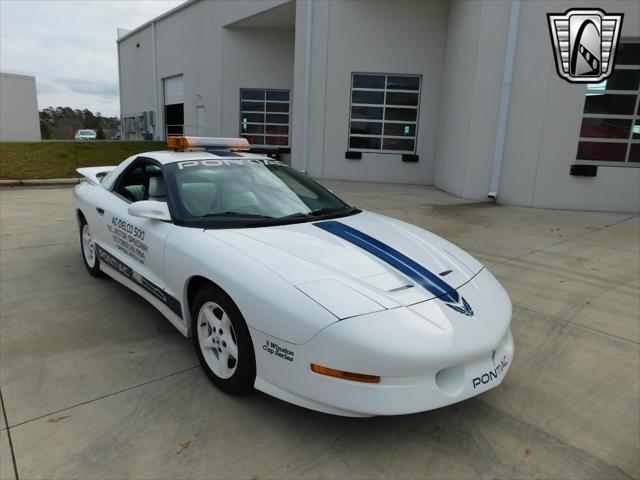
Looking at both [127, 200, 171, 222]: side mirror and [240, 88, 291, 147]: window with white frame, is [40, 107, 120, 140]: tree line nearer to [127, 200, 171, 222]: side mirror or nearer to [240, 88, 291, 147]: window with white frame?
[240, 88, 291, 147]: window with white frame

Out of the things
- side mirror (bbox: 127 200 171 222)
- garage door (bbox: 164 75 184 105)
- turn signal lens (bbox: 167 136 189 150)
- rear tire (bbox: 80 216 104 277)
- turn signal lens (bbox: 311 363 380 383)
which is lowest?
rear tire (bbox: 80 216 104 277)

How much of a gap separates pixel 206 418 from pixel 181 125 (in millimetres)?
23557

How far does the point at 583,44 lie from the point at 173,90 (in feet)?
64.4

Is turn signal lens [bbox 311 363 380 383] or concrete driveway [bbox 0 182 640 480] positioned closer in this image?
turn signal lens [bbox 311 363 380 383]

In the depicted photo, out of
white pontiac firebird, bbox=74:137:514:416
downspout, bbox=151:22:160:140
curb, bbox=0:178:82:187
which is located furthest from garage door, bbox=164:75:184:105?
white pontiac firebird, bbox=74:137:514:416

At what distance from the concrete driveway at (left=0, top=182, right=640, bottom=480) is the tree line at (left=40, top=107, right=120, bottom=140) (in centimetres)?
6268

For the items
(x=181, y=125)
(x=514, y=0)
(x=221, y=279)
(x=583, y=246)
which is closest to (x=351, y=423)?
(x=221, y=279)

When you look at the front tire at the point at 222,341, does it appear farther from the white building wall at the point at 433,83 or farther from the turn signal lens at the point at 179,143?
the white building wall at the point at 433,83

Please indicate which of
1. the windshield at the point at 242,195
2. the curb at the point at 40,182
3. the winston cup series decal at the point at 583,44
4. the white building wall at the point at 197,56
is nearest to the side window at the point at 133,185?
the windshield at the point at 242,195

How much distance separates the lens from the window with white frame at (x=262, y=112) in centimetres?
1873

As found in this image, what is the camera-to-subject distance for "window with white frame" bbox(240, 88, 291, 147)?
1873cm

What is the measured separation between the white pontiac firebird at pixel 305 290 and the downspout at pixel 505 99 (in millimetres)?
7003

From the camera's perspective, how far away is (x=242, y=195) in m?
3.45

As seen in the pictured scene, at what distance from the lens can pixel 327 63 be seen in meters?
12.9
